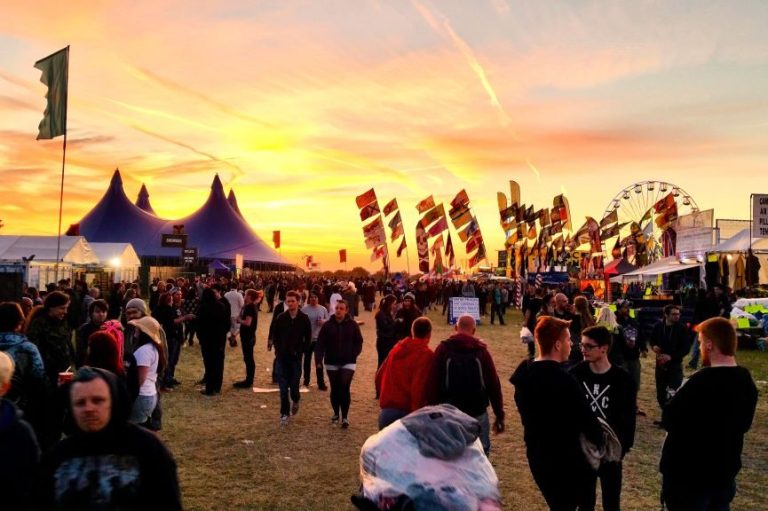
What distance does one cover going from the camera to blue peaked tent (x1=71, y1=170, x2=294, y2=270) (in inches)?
3027

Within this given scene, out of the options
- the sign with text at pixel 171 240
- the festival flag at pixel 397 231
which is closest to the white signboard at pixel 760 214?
the festival flag at pixel 397 231

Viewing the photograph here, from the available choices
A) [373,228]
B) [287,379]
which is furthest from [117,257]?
[287,379]

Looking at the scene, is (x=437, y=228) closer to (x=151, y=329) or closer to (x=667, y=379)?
(x=667, y=379)

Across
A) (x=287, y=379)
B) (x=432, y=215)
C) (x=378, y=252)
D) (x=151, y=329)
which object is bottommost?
(x=287, y=379)

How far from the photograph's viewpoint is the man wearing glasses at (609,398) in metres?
4.88

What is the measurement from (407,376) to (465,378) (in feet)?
1.81

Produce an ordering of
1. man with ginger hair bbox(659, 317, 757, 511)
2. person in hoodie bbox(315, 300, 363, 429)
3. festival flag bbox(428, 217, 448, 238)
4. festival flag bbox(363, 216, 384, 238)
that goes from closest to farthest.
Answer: man with ginger hair bbox(659, 317, 757, 511), person in hoodie bbox(315, 300, 363, 429), festival flag bbox(363, 216, 384, 238), festival flag bbox(428, 217, 448, 238)

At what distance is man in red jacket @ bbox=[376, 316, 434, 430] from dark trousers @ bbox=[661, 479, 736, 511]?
2.24 meters

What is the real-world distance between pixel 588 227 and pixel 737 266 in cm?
2179

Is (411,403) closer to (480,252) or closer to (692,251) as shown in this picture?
(692,251)

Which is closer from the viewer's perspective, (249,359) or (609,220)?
(249,359)

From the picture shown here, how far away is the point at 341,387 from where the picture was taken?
369 inches

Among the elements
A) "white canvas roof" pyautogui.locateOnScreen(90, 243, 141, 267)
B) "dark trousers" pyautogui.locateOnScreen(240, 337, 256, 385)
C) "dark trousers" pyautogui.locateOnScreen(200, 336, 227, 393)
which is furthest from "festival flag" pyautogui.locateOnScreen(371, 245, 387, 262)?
"dark trousers" pyautogui.locateOnScreen(200, 336, 227, 393)

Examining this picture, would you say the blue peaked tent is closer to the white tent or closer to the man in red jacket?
the white tent
